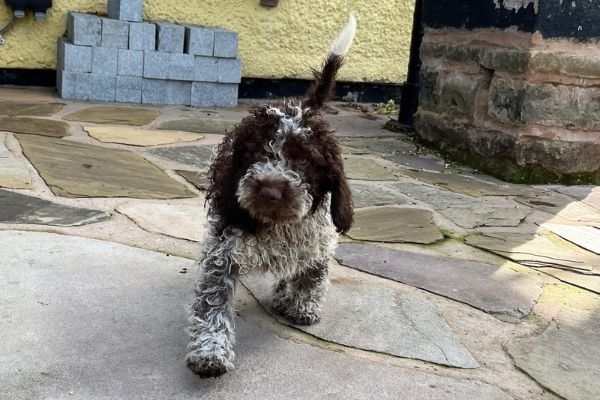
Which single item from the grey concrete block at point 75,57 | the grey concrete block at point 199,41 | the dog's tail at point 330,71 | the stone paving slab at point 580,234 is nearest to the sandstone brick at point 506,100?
the stone paving slab at point 580,234

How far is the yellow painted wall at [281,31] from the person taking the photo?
7.47 meters

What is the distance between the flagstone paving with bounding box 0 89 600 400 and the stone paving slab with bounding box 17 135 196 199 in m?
0.02

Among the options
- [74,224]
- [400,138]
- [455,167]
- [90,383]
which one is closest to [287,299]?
[90,383]

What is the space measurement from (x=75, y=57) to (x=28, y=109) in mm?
970

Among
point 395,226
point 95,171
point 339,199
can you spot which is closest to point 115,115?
point 95,171

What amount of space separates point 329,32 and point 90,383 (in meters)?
7.56

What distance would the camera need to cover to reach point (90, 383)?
218 centimetres

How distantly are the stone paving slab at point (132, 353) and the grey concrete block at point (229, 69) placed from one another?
4978 mm

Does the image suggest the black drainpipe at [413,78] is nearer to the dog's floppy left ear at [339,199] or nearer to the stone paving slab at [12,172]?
the stone paving slab at [12,172]

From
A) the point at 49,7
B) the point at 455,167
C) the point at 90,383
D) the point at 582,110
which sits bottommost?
the point at 90,383

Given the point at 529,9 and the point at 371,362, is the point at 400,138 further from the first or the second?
the point at 371,362

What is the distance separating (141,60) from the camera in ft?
24.1

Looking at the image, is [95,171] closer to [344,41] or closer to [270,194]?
[344,41]

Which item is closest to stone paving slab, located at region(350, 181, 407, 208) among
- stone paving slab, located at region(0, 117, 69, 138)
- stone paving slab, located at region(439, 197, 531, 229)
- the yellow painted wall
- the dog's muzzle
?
stone paving slab, located at region(439, 197, 531, 229)
